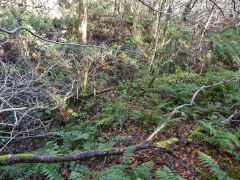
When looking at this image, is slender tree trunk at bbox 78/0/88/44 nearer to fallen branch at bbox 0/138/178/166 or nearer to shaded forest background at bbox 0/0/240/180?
shaded forest background at bbox 0/0/240/180

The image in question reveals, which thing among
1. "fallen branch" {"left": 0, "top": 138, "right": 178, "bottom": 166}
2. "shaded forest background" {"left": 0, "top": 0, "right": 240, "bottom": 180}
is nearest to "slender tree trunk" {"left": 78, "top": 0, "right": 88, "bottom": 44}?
"shaded forest background" {"left": 0, "top": 0, "right": 240, "bottom": 180}

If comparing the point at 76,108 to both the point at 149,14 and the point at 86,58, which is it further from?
the point at 149,14

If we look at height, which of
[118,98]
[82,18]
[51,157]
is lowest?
[118,98]

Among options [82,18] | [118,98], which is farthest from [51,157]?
[82,18]

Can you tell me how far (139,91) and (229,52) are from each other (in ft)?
21.4

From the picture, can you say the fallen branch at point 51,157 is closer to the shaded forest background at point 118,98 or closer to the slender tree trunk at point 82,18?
the shaded forest background at point 118,98

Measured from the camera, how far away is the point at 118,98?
22.5ft

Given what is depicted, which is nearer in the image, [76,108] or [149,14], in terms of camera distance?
[76,108]

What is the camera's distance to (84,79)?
6.48 meters

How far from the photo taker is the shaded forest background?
122 inches

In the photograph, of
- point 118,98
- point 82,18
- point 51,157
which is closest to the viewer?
point 51,157

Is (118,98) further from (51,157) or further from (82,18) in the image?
(82,18)

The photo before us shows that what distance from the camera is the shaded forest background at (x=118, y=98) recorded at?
3090mm

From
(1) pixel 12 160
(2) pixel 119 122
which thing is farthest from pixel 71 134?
(1) pixel 12 160
